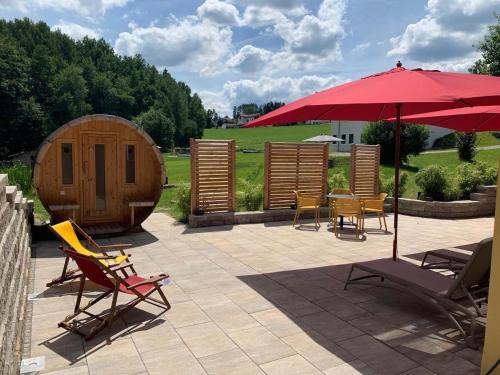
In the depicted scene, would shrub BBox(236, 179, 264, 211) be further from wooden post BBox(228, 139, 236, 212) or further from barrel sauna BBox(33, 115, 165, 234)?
barrel sauna BBox(33, 115, 165, 234)

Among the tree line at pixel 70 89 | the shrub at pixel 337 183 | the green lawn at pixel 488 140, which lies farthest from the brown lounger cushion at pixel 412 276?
the tree line at pixel 70 89

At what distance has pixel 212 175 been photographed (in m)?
10.6

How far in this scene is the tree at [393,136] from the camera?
2397cm

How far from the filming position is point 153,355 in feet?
13.0

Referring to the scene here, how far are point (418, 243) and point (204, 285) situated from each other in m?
5.38

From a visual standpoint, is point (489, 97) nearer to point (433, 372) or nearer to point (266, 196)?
point (433, 372)

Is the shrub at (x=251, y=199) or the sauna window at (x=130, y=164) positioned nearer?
the sauna window at (x=130, y=164)

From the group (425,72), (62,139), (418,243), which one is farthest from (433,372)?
(62,139)

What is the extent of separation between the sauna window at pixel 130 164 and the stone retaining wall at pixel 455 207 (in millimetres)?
8212

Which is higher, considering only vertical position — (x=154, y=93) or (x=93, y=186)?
(x=154, y=93)

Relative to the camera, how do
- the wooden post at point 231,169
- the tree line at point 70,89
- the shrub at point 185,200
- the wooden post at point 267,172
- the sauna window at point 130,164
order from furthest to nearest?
the tree line at point 70,89 → the wooden post at point 267,172 → the shrub at point 185,200 → the wooden post at point 231,169 → the sauna window at point 130,164

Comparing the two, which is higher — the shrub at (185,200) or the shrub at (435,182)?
the shrub at (435,182)

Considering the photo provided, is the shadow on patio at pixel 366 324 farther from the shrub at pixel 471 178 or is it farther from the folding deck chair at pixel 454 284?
the shrub at pixel 471 178

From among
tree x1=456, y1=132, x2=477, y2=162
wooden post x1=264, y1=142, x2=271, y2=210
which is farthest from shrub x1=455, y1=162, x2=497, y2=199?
tree x1=456, y1=132, x2=477, y2=162
